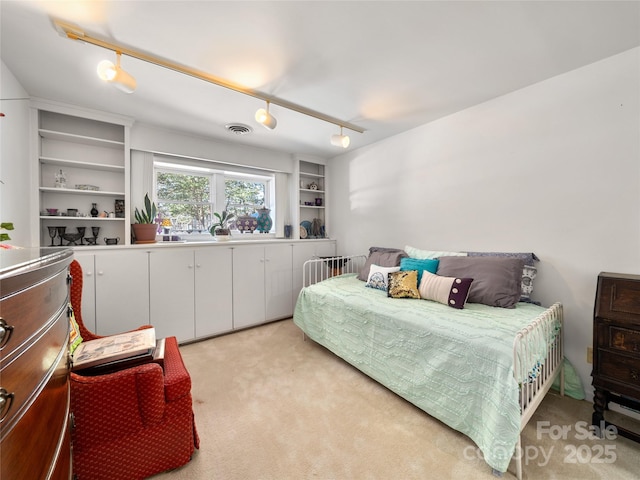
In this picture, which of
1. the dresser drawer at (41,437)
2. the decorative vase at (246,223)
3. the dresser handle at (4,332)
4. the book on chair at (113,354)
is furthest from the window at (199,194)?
the dresser handle at (4,332)

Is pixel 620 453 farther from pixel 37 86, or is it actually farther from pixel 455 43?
pixel 37 86

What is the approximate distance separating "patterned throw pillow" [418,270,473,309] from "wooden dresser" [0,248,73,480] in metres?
2.18

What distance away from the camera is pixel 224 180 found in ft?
11.6

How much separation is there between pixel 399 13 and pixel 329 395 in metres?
2.43

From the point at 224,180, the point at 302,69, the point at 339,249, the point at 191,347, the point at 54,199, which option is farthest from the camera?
the point at 339,249

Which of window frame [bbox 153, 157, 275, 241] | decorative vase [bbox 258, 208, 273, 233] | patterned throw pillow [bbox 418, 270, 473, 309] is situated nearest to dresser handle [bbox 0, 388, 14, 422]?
patterned throw pillow [bbox 418, 270, 473, 309]

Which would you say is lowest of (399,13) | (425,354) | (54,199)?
(425,354)

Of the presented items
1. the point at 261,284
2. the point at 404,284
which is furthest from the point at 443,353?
the point at 261,284

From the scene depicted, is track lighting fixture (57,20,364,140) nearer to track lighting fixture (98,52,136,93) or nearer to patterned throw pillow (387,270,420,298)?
track lighting fixture (98,52,136,93)

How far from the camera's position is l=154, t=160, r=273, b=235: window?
3.16 meters

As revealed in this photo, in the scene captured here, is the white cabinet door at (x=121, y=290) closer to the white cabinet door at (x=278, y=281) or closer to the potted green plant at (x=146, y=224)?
the potted green plant at (x=146, y=224)

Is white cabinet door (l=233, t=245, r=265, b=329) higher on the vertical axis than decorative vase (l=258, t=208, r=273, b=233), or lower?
lower

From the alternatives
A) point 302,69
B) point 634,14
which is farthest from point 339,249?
point 634,14

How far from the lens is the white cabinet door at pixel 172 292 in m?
2.59
